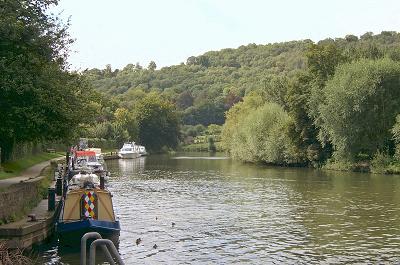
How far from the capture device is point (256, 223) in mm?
29438

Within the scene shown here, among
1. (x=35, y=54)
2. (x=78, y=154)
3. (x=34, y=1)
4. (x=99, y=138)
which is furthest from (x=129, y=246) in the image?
(x=99, y=138)

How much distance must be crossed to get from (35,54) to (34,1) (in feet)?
10.5

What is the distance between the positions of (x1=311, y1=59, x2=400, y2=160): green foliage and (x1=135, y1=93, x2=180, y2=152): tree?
87074 millimetres

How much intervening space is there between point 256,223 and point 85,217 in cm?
1001

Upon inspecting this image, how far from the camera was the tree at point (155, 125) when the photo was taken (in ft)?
492

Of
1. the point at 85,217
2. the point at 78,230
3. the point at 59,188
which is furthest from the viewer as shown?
the point at 59,188

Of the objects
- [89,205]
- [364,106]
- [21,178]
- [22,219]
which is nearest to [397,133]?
[364,106]

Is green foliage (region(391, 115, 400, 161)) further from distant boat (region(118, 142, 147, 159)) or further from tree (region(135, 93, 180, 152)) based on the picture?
tree (region(135, 93, 180, 152))

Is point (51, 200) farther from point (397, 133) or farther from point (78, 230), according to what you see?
point (397, 133)

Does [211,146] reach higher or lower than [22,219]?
higher

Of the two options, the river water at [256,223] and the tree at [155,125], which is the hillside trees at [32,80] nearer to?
the river water at [256,223]

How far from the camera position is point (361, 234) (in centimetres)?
2602

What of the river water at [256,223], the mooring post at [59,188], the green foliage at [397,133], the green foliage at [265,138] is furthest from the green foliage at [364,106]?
the mooring post at [59,188]

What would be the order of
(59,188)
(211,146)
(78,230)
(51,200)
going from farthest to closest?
(211,146) < (59,188) < (51,200) < (78,230)
